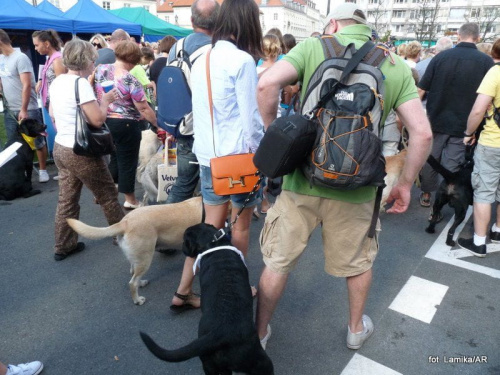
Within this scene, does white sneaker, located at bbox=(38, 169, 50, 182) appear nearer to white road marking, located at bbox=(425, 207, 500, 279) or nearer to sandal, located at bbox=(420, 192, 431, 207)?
white road marking, located at bbox=(425, 207, 500, 279)

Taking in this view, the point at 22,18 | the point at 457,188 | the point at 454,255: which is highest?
the point at 22,18

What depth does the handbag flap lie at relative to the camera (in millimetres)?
2240

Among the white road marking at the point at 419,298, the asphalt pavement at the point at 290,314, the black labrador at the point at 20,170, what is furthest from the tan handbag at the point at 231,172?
the black labrador at the point at 20,170

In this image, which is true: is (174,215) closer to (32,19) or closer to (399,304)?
(399,304)

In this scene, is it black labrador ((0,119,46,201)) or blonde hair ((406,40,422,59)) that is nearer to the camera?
black labrador ((0,119,46,201))

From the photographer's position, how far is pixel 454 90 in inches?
172

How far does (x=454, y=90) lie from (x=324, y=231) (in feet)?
11.1

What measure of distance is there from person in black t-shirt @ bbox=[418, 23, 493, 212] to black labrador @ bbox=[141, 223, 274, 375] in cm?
356

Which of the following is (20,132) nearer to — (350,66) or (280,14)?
(350,66)

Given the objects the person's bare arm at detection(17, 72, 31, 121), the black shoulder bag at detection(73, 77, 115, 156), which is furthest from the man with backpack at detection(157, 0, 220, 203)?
the person's bare arm at detection(17, 72, 31, 121)

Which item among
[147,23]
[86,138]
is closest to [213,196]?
[86,138]

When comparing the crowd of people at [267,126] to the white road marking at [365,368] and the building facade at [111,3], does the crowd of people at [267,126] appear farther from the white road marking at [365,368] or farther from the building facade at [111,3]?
the building facade at [111,3]

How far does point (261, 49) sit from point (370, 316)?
2.18 metres

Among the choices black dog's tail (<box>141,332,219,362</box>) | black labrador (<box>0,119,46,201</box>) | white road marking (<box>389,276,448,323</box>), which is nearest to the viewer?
black dog's tail (<box>141,332,219,362</box>)
